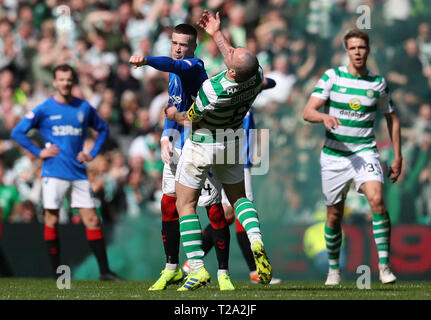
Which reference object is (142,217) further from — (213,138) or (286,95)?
(213,138)

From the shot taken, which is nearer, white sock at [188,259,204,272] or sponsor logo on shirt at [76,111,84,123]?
white sock at [188,259,204,272]

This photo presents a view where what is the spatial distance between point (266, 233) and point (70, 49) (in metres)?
5.91

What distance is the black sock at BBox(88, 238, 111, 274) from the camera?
10.1 m

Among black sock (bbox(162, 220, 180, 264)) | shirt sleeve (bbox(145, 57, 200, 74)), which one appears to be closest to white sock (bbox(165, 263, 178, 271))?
black sock (bbox(162, 220, 180, 264))

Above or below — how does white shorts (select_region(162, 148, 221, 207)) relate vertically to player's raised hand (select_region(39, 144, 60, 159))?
below

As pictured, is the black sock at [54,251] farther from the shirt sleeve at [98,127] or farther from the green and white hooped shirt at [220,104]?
the green and white hooped shirt at [220,104]

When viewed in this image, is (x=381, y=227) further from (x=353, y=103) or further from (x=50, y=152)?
(x=50, y=152)

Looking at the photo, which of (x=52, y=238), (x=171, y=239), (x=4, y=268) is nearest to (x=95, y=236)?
(x=52, y=238)

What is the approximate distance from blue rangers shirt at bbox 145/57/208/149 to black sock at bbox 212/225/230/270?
0.88m

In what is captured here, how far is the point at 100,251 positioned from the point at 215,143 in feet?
11.7

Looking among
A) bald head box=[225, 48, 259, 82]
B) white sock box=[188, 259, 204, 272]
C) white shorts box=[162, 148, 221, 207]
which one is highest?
bald head box=[225, 48, 259, 82]

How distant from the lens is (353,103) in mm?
8383

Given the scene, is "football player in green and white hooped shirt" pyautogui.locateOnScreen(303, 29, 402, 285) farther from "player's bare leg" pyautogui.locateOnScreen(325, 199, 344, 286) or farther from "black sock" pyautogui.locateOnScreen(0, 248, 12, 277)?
"black sock" pyautogui.locateOnScreen(0, 248, 12, 277)
